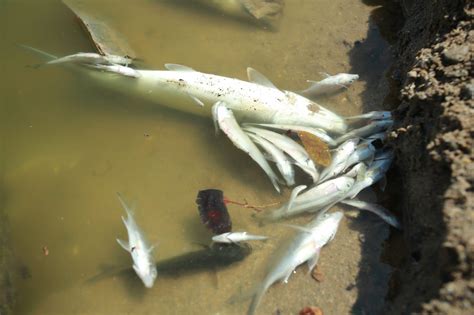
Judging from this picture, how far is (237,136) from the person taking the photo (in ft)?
15.3

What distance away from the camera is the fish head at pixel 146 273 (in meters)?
3.96

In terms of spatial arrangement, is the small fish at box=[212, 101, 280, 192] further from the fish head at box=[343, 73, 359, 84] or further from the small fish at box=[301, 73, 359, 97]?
the fish head at box=[343, 73, 359, 84]

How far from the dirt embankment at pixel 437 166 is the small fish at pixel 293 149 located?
767 mm

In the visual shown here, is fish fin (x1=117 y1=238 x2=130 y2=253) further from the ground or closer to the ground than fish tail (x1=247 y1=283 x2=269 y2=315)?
closer to the ground

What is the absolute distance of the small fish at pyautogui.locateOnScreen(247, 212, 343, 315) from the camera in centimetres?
400

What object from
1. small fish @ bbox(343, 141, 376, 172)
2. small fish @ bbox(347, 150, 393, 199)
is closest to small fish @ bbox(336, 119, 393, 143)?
small fish @ bbox(343, 141, 376, 172)

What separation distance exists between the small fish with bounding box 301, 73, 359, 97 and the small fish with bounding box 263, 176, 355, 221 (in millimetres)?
1156

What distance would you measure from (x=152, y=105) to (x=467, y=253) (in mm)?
3484

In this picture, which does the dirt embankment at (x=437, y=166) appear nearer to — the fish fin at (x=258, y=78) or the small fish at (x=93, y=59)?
the fish fin at (x=258, y=78)

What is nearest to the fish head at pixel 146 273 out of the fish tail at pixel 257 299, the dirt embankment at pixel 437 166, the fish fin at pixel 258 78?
the fish tail at pixel 257 299

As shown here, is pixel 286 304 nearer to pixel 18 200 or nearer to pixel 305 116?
pixel 305 116

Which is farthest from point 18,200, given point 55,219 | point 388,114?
point 388,114

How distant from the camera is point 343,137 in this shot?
187 inches

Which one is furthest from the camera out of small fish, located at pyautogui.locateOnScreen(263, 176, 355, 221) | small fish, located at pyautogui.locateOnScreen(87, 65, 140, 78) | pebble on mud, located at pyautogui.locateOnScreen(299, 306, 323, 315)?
small fish, located at pyautogui.locateOnScreen(87, 65, 140, 78)
